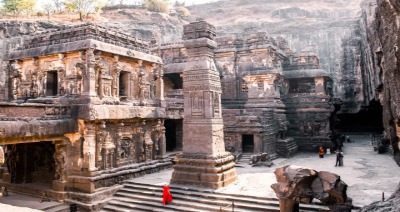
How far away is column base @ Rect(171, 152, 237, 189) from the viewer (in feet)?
36.9

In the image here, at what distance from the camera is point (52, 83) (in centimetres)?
1439

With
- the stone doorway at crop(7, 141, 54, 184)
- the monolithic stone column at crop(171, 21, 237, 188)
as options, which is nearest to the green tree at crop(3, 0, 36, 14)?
the stone doorway at crop(7, 141, 54, 184)

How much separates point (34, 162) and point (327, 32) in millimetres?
36875

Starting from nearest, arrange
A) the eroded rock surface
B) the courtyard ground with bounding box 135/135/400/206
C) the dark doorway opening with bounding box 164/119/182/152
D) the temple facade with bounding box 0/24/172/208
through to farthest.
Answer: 1. the eroded rock surface
2. the courtyard ground with bounding box 135/135/400/206
3. the temple facade with bounding box 0/24/172/208
4. the dark doorway opening with bounding box 164/119/182/152

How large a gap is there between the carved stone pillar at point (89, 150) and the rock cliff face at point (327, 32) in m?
17.9

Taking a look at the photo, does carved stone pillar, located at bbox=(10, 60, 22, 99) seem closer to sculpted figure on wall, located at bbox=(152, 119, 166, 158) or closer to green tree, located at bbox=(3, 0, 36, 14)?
sculpted figure on wall, located at bbox=(152, 119, 166, 158)

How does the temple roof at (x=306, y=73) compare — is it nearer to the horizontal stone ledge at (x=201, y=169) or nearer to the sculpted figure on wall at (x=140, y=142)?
the sculpted figure on wall at (x=140, y=142)

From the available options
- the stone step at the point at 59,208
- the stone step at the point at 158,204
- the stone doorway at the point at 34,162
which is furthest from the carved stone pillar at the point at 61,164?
the stone step at the point at 158,204

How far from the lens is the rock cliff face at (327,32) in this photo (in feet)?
110

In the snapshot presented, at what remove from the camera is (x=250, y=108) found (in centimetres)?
2239

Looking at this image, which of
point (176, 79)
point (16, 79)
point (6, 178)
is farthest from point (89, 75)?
point (176, 79)

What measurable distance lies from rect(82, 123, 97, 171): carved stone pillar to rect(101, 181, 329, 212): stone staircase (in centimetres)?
163

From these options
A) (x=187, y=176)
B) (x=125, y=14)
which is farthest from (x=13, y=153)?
(x=125, y=14)

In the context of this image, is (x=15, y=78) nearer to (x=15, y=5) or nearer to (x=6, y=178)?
(x=6, y=178)
